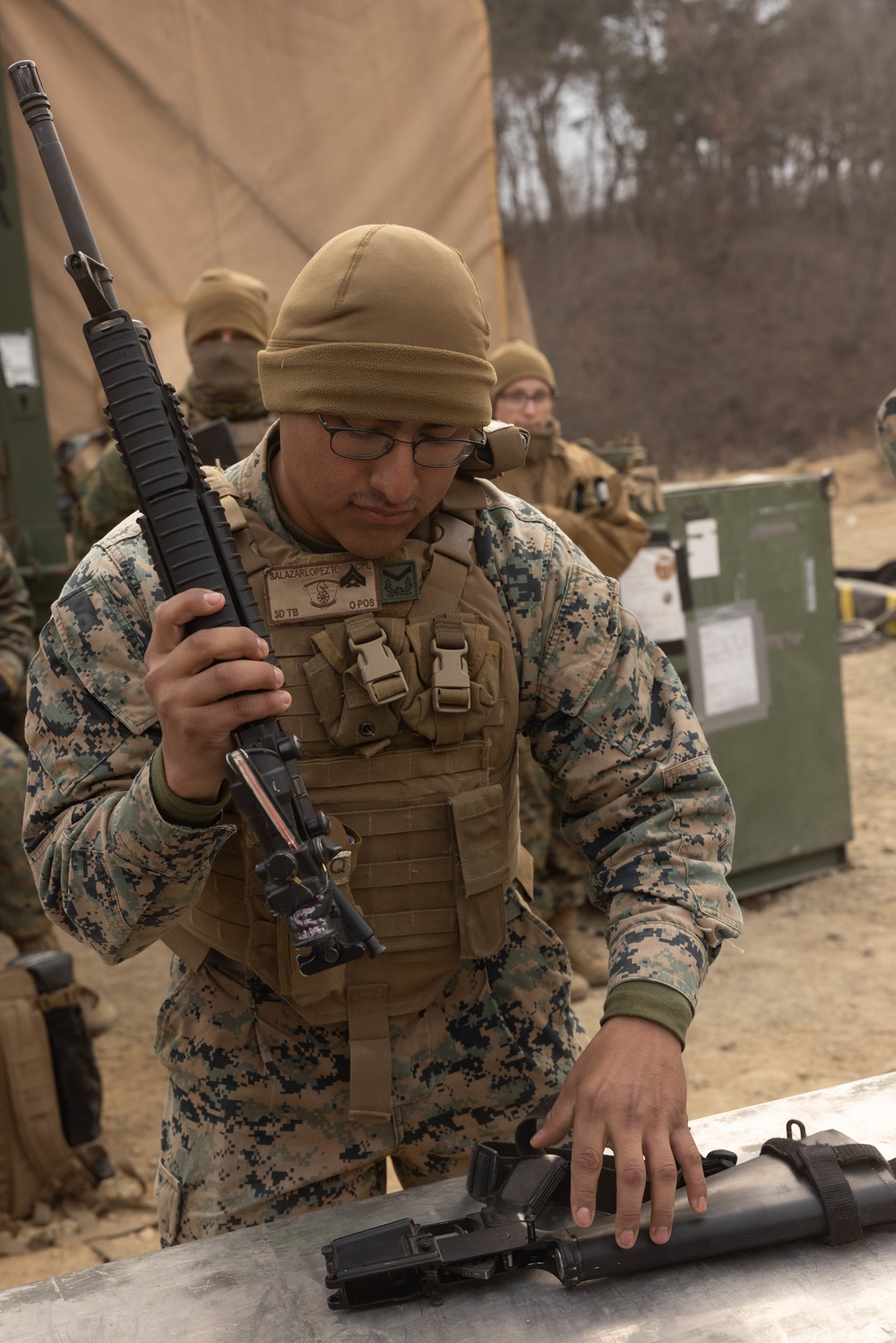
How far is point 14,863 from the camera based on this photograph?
4.04 metres

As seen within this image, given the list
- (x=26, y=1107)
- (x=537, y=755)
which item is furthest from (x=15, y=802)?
(x=537, y=755)

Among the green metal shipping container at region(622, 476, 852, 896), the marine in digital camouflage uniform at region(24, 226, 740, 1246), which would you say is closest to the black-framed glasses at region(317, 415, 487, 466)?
the marine in digital camouflage uniform at region(24, 226, 740, 1246)

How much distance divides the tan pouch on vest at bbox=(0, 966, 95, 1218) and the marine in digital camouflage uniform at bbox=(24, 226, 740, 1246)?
1650 millimetres

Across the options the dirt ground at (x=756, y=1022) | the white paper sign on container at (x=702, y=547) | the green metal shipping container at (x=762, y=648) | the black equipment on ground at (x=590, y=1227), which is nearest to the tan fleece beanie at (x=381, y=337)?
the black equipment on ground at (x=590, y=1227)

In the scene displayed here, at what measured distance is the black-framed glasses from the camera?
150cm

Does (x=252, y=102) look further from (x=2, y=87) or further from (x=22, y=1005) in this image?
(x=22, y=1005)

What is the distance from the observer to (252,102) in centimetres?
593

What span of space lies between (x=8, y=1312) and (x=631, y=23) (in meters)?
24.9

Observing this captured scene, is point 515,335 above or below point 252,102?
below

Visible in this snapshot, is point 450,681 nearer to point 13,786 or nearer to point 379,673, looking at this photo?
point 379,673

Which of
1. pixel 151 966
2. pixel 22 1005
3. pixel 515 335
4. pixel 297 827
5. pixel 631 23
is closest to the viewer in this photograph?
pixel 297 827

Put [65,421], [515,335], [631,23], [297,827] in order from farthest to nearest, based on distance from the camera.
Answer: [631,23]
[515,335]
[65,421]
[297,827]

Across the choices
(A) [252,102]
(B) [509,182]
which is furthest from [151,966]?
(B) [509,182]

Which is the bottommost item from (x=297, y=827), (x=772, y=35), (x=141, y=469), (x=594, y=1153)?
(x=594, y=1153)
